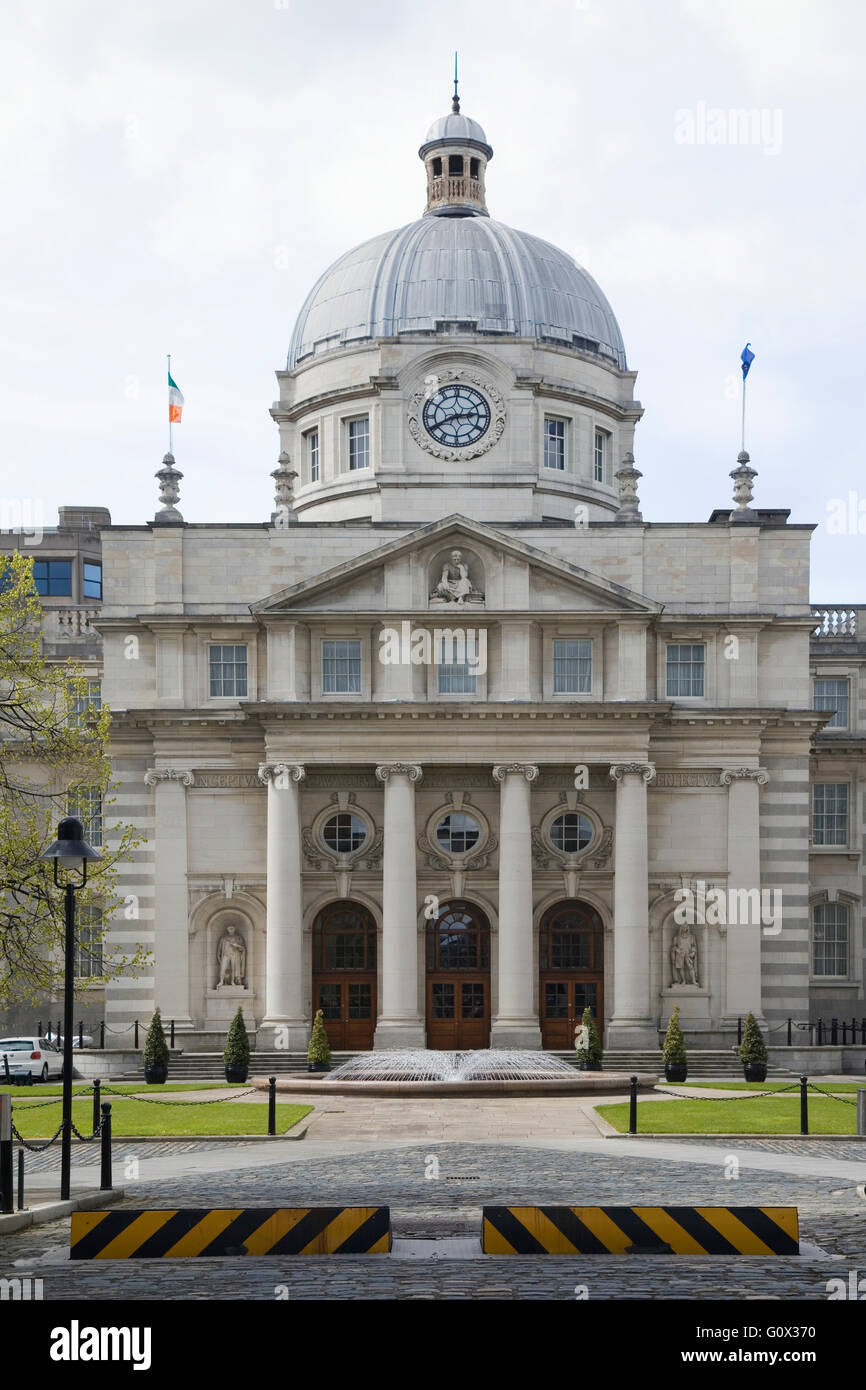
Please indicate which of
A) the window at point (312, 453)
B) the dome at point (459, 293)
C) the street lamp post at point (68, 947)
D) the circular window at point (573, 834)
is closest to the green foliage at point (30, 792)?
the street lamp post at point (68, 947)

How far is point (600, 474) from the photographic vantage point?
231 ft

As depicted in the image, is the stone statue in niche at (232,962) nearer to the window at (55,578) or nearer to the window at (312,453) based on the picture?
the window at (312,453)

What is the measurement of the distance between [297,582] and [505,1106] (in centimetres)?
2287

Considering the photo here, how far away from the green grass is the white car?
878 inches

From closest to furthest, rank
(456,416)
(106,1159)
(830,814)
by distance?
(106,1159), (456,416), (830,814)

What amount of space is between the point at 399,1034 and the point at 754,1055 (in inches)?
455

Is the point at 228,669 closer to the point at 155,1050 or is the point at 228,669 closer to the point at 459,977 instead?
the point at 459,977

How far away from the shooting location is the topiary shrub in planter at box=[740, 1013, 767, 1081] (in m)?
50.7

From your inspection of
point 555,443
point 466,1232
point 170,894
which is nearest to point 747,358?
point 555,443

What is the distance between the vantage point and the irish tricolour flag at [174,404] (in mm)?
62406

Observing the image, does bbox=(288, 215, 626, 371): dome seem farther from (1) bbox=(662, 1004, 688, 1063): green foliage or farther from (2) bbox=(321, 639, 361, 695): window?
(1) bbox=(662, 1004, 688, 1063): green foliage

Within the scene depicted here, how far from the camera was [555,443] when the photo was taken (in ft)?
226

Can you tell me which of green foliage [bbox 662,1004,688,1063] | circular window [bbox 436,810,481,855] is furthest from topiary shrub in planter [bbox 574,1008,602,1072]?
circular window [bbox 436,810,481,855]
